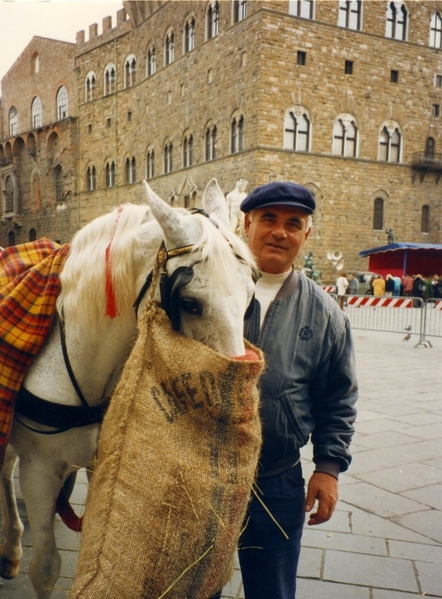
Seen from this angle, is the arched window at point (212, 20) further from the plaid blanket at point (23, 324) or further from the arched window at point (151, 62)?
the plaid blanket at point (23, 324)

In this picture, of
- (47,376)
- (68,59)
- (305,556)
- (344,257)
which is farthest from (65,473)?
(68,59)

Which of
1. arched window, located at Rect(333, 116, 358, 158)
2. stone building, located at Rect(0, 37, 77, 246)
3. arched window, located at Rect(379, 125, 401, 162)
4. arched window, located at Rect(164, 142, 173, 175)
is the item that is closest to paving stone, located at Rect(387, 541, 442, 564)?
arched window, located at Rect(333, 116, 358, 158)

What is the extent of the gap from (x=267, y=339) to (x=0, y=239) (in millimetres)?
47227

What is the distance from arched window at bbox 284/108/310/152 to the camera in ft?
80.5

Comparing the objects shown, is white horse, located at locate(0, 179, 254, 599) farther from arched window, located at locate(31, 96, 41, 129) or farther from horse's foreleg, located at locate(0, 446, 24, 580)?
arched window, located at locate(31, 96, 41, 129)

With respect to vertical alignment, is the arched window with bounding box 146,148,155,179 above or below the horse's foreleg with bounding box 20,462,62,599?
above

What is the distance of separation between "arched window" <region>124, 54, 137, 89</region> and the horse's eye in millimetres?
34973

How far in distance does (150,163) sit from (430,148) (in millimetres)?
15261

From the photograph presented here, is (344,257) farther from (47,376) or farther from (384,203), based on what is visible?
(47,376)

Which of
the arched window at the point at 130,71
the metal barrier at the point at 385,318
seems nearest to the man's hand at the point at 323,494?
the metal barrier at the point at 385,318

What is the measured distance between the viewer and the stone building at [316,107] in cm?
2417

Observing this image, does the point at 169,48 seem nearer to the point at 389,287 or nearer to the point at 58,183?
the point at 58,183

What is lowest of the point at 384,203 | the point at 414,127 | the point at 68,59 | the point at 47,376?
the point at 47,376

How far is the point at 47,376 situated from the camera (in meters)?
1.96
